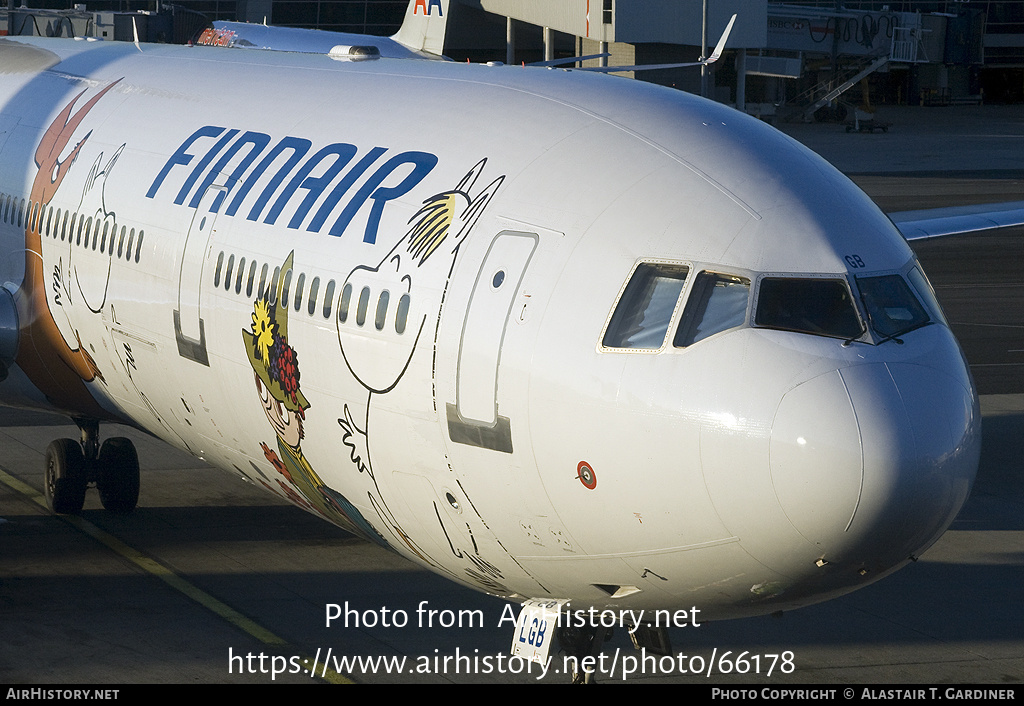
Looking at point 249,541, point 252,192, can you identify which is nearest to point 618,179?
point 252,192

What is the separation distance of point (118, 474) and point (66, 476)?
67 cm

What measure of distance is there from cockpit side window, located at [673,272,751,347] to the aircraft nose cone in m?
0.73

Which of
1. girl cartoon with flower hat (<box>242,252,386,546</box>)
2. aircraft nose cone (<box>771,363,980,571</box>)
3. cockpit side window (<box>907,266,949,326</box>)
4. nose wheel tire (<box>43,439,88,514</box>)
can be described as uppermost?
cockpit side window (<box>907,266,949,326</box>)

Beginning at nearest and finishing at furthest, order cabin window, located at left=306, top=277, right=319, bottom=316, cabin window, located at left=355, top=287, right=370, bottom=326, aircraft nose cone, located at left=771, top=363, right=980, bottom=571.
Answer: aircraft nose cone, located at left=771, top=363, right=980, bottom=571
cabin window, located at left=355, top=287, right=370, bottom=326
cabin window, located at left=306, top=277, right=319, bottom=316

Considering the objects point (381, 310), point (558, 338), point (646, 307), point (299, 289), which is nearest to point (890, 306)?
point (646, 307)

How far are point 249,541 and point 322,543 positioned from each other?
95cm

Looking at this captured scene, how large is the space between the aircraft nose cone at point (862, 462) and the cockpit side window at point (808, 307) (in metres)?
0.43

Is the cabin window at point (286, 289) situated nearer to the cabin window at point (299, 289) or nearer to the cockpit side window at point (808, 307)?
the cabin window at point (299, 289)

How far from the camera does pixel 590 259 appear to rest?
9.17 meters

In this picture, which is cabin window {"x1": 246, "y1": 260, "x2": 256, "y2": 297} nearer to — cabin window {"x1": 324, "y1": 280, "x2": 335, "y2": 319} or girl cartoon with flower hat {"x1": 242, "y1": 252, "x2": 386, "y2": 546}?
girl cartoon with flower hat {"x1": 242, "y1": 252, "x2": 386, "y2": 546}

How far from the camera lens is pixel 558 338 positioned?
9.00 metres

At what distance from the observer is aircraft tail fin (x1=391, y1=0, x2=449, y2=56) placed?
114 feet

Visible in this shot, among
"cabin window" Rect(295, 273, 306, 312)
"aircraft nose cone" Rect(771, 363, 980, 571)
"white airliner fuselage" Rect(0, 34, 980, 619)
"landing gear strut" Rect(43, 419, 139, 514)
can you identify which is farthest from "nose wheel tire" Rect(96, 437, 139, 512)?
"aircraft nose cone" Rect(771, 363, 980, 571)

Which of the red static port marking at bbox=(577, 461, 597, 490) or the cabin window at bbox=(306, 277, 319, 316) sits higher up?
the cabin window at bbox=(306, 277, 319, 316)
